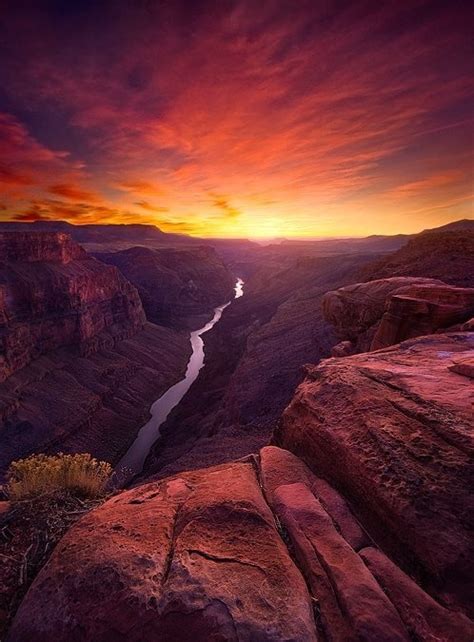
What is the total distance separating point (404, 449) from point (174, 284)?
87.2m

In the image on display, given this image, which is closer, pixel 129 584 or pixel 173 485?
pixel 129 584

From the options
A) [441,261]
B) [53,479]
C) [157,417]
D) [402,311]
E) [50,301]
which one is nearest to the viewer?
[53,479]

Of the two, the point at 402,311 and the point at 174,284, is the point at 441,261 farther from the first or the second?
the point at 174,284

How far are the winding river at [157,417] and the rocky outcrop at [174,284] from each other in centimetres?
1989

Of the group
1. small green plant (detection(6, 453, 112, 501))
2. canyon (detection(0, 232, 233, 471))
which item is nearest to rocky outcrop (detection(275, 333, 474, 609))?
small green plant (detection(6, 453, 112, 501))

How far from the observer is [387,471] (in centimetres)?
472

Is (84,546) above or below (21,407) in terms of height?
above

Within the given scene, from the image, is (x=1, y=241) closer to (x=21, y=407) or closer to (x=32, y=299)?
(x=32, y=299)

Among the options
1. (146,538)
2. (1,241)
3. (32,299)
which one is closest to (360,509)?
(146,538)

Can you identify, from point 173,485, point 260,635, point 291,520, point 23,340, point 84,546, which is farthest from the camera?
point 23,340

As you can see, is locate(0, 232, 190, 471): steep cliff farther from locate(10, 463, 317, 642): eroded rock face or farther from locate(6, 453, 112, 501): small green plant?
locate(10, 463, 317, 642): eroded rock face

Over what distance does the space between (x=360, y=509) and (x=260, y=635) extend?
2.38 meters

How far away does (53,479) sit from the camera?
21.6ft

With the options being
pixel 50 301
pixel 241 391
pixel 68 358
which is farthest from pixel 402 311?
pixel 50 301
